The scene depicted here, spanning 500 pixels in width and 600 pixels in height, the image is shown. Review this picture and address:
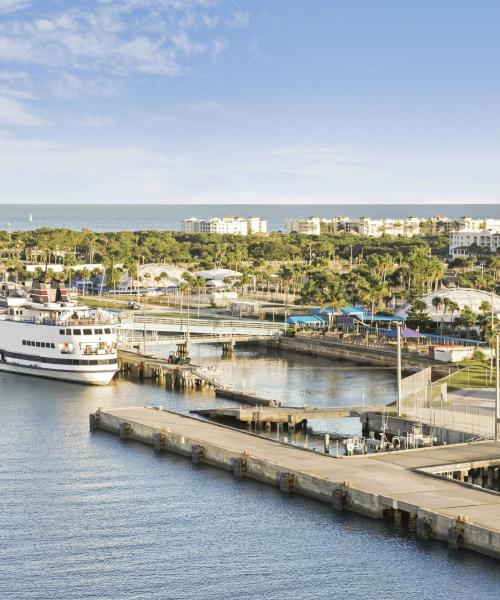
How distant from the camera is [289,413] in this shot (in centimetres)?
7581

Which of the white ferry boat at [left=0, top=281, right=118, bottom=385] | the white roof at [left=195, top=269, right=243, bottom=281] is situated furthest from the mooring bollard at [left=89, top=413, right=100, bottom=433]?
the white roof at [left=195, top=269, right=243, bottom=281]

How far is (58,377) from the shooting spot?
96938 millimetres

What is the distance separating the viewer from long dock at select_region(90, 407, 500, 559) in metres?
47.7

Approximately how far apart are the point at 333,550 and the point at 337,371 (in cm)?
5938

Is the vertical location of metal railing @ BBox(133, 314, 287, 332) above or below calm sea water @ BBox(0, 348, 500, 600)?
above

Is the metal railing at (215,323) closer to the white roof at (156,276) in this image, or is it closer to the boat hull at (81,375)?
the boat hull at (81,375)

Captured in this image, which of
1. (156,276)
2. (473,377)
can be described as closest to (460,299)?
(473,377)

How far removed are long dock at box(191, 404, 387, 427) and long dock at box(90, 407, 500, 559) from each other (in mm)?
5076

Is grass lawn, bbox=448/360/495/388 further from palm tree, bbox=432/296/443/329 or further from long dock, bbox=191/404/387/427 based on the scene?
palm tree, bbox=432/296/443/329

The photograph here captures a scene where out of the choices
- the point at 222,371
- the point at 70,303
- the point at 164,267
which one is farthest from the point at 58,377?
the point at 164,267

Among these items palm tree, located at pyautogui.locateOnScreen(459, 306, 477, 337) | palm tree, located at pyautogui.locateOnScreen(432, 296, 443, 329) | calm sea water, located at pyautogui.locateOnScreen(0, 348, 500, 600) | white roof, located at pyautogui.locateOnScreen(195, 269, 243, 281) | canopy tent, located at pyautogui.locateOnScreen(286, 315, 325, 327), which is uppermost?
white roof, located at pyautogui.locateOnScreen(195, 269, 243, 281)

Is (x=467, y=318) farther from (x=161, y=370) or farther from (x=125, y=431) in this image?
(x=125, y=431)

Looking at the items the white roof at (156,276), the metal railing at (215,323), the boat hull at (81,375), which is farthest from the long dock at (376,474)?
the white roof at (156,276)

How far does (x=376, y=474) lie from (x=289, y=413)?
68.4 ft
